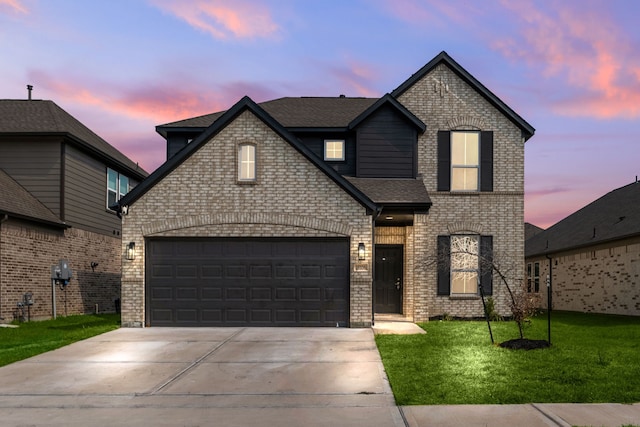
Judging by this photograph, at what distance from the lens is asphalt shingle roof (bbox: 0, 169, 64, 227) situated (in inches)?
760

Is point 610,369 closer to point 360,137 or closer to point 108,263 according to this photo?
point 360,137

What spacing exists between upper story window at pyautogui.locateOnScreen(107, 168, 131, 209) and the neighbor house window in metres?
11.8

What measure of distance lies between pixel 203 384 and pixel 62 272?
1409 cm

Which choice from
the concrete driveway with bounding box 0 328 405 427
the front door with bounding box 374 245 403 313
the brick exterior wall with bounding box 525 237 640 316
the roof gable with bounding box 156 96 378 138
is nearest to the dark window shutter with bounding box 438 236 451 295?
Answer: the front door with bounding box 374 245 403 313

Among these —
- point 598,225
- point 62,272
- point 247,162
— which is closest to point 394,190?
point 247,162

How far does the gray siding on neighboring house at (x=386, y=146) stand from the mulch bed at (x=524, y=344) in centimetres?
→ 785

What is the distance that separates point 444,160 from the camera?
19.6 metres

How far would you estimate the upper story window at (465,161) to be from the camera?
19.5 metres

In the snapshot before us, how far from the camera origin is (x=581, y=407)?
7773mm

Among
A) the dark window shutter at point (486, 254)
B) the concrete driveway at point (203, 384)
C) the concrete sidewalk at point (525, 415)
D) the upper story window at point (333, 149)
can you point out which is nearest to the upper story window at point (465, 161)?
the dark window shutter at point (486, 254)

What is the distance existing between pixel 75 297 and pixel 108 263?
3250 mm

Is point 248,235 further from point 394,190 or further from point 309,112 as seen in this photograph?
point 309,112

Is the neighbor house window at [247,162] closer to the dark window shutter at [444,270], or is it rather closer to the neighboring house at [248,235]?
the neighboring house at [248,235]

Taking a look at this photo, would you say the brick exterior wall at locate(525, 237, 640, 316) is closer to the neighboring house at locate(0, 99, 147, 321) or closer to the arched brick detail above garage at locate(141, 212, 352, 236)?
the arched brick detail above garage at locate(141, 212, 352, 236)
